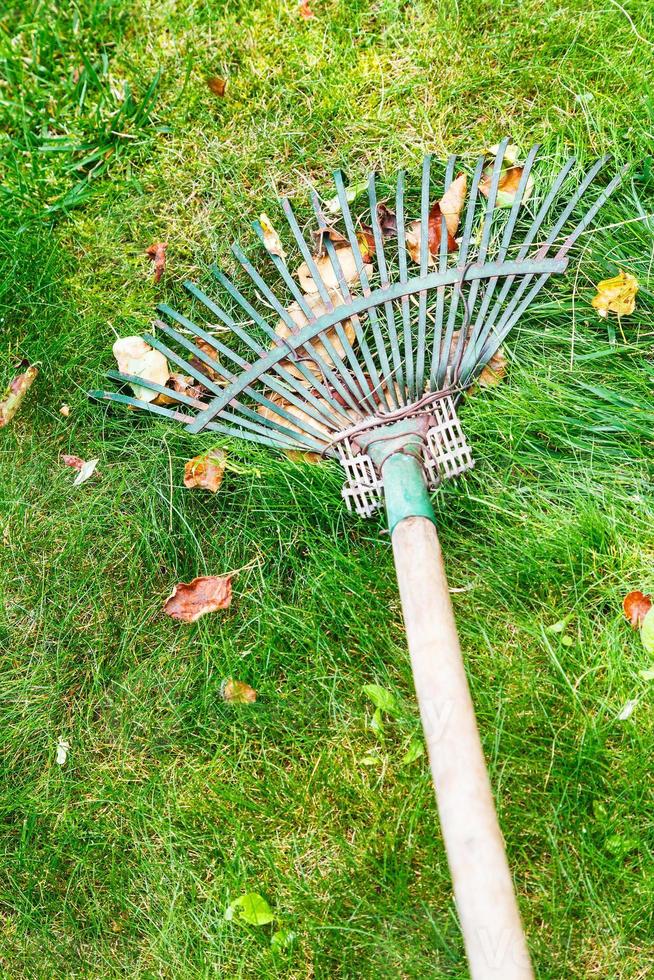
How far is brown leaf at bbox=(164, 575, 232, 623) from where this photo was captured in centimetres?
221

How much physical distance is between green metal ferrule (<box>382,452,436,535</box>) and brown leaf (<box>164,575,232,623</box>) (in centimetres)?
52

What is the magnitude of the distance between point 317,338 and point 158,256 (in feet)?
2.00

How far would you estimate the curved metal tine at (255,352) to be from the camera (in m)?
2.18

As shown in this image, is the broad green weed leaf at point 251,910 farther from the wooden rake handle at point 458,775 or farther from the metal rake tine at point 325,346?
the metal rake tine at point 325,346

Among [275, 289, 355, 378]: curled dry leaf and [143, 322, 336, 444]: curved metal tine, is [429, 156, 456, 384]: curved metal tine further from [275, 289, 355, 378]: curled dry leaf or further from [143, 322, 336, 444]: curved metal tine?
[143, 322, 336, 444]: curved metal tine

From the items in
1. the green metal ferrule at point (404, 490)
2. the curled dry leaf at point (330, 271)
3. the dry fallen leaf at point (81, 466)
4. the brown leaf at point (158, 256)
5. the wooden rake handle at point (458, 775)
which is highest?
the brown leaf at point (158, 256)

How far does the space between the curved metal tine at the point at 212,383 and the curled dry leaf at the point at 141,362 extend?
26 mm

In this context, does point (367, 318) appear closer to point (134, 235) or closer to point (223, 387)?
point (223, 387)

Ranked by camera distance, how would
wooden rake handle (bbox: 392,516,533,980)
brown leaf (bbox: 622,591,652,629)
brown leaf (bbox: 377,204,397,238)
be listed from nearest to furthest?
wooden rake handle (bbox: 392,516,533,980)
brown leaf (bbox: 622,591,652,629)
brown leaf (bbox: 377,204,397,238)

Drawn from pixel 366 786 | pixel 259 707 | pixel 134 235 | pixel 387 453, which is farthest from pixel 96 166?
pixel 366 786

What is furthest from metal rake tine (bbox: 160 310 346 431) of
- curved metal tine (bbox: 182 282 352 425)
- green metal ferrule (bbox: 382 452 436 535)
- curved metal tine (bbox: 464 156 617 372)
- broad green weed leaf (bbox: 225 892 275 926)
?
broad green weed leaf (bbox: 225 892 275 926)

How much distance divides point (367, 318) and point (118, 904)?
1648 millimetres

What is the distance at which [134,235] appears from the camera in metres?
2.55

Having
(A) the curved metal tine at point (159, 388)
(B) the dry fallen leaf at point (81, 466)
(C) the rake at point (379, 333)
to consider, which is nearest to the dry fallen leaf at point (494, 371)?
(C) the rake at point (379, 333)
